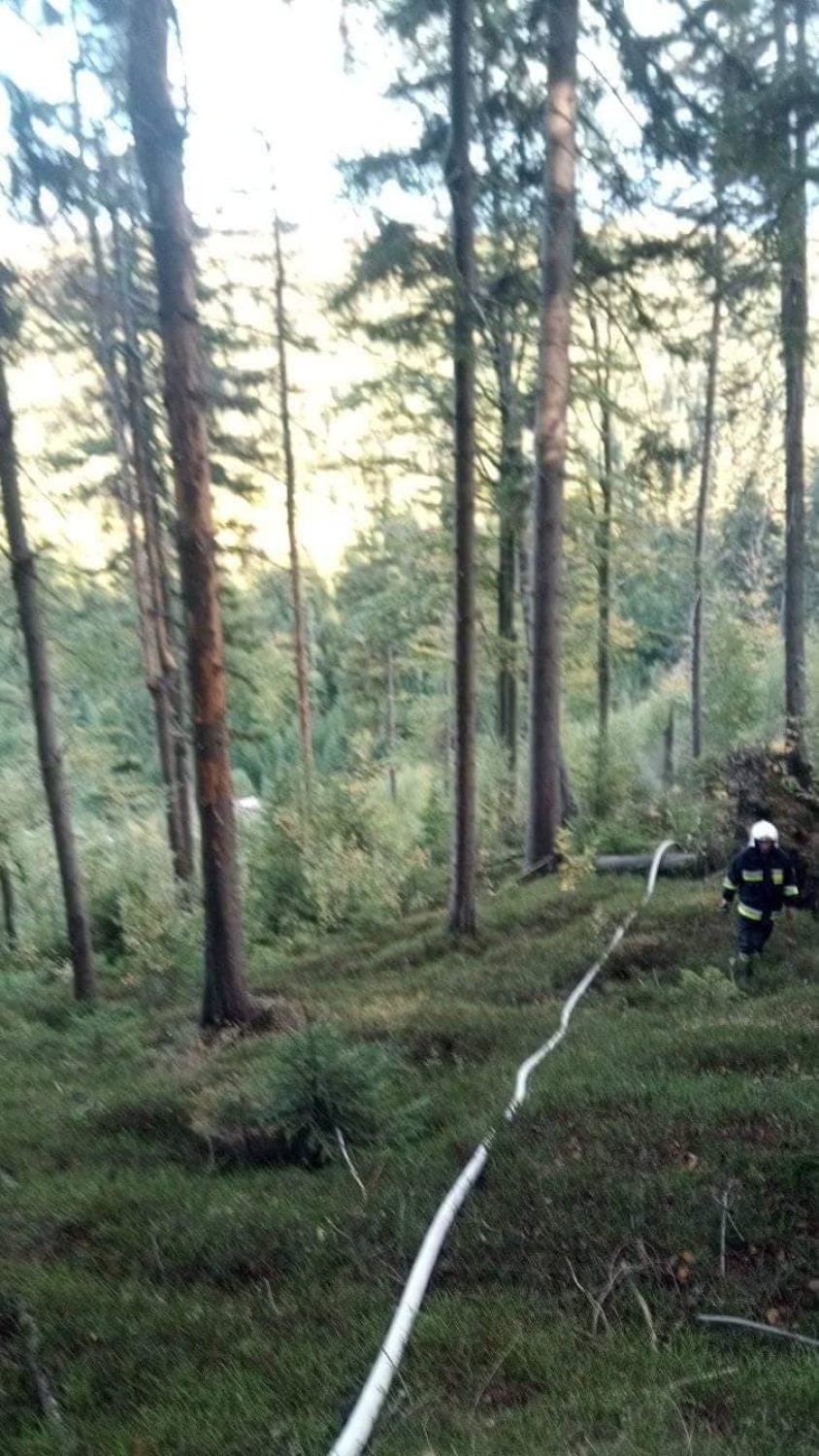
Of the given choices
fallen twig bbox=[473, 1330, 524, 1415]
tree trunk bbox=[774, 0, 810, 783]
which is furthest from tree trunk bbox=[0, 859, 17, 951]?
fallen twig bbox=[473, 1330, 524, 1415]

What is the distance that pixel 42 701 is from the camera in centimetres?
1280

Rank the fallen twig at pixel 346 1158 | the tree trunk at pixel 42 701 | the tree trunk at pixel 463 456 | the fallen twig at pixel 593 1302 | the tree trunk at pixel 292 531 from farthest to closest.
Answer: the tree trunk at pixel 292 531 < the tree trunk at pixel 42 701 < the tree trunk at pixel 463 456 < the fallen twig at pixel 346 1158 < the fallen twig at pixel 593 1302

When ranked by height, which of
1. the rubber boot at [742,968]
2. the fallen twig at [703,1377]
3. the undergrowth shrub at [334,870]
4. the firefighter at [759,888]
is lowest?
the undergrowth shrub at [334,870]

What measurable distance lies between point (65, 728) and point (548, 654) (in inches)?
356

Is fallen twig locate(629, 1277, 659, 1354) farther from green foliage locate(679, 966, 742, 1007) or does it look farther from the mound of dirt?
the mound of dirt

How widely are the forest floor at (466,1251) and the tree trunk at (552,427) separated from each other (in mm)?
5983

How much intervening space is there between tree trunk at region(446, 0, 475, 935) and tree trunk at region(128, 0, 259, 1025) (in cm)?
322

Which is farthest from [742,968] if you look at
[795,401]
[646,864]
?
[795,401]

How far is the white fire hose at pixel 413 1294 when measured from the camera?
11.4 ft

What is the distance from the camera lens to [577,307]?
570 inches

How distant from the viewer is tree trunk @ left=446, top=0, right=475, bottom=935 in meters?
10.5

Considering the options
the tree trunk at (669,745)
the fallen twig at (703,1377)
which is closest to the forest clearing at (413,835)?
the fallen twig at (703,1377)

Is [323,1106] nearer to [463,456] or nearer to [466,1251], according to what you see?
[466,1251]

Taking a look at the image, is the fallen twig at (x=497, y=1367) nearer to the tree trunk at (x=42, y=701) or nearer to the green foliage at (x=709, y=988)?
the green foliage at (x=709, y=988)
